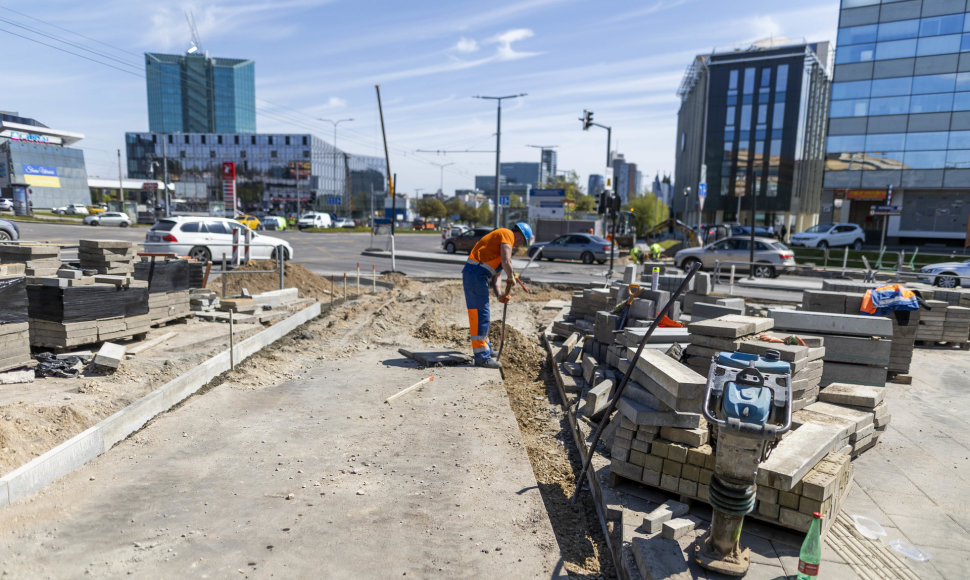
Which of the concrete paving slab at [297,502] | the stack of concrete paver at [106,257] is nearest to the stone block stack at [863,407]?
the concrete paving slab at [297,502]

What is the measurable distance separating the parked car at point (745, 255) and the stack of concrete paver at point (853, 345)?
14.3m

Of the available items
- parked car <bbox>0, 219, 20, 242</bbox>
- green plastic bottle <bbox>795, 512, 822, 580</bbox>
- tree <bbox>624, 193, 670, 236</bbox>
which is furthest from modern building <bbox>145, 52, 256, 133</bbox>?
green plastic bottle <bbox>795, 512, 822, 580</bbox>

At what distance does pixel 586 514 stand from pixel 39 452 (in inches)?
176

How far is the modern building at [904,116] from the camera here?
38.1 m

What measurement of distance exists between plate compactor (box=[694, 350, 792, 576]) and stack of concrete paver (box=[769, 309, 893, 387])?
4.01m

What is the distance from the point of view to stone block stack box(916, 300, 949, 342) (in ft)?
32.7

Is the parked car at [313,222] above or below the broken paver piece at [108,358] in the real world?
above

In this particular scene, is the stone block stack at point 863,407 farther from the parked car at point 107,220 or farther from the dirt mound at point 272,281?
the parked car at point 107,220

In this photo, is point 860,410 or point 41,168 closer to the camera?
point 860,410

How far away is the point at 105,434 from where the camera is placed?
4.83m

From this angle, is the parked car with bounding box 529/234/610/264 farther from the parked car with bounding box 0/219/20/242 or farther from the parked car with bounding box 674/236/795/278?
the parked car with bounding box 0/219/20/242

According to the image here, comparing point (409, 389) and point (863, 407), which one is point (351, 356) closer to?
point (409, 389)

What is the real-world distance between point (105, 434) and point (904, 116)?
50664mm

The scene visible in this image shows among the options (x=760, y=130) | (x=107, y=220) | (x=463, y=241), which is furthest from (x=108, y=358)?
(x=760, y=130)
